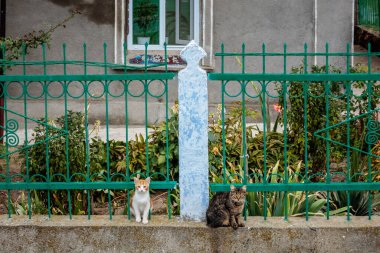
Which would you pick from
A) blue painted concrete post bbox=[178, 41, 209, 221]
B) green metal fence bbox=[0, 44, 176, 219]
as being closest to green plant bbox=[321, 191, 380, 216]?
blue painted concrete post bbox=[178, 41, 209, 221]

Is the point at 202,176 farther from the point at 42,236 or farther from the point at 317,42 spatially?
the point at 317,42

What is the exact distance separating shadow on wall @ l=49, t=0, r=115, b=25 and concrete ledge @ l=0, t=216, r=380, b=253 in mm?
6488

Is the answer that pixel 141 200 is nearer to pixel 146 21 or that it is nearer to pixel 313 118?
pixel 313 118

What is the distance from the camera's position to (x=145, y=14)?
1193 cm

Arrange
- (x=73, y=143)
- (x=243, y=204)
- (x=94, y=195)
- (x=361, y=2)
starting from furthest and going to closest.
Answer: (x=361, y=2) < (x=94, y=195) < (x=73, y=143) < (x=243, y=204)

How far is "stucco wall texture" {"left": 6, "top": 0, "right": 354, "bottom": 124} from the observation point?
37.1ft

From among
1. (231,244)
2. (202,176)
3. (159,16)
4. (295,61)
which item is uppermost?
(159,16)

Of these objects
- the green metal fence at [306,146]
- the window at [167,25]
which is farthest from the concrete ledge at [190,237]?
the window at [167,25]

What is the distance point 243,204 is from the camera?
5230mm

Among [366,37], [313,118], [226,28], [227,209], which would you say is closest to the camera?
[227,209]

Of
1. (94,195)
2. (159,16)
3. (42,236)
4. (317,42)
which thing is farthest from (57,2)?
(42,236)

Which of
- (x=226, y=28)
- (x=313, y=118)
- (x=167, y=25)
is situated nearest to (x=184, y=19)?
(x=167, y=25)

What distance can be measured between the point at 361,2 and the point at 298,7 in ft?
35.4

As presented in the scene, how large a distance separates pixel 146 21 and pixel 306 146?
275 inches
